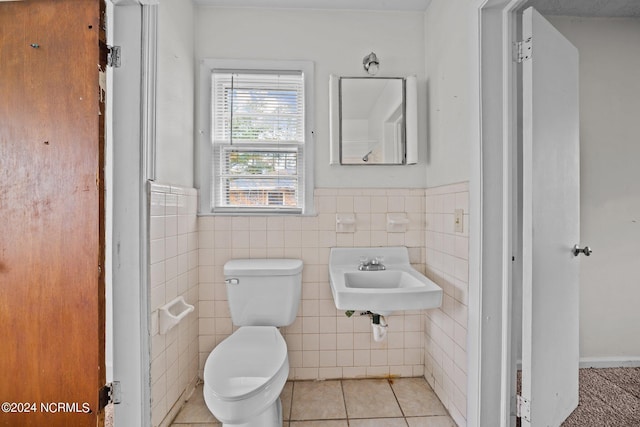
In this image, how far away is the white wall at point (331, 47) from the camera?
1976 millimetres

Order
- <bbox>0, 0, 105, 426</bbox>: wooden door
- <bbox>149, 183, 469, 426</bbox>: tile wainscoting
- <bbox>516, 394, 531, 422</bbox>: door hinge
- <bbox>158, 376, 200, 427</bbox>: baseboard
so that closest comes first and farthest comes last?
<bbox>0, 0, 105, 426</bbox>: wooden door
<bbox>516, 394, 531, 422</bbox>: door hinge
<bbox>158, 376, 200, 427</bbox>: baseboard
<bbox>149, 183, 469, 426</bbox>: tile wainscoting

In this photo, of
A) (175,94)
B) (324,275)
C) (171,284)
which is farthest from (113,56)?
(324,275)

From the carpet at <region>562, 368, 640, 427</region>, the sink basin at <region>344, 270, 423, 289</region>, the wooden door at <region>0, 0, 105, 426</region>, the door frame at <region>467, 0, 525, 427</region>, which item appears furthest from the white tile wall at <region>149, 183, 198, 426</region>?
the carpet at <region>562, 368, 640, 427</region>

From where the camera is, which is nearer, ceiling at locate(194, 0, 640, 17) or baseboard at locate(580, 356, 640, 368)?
ceiling at locate(194, 0, 640, 17)

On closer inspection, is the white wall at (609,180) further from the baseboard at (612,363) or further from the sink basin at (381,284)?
the sink basin at (381,284)

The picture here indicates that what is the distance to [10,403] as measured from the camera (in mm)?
1130

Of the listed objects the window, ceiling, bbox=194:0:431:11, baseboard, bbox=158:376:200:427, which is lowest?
baseboard, bbox=158:376:200:427

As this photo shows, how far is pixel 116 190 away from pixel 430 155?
171cm

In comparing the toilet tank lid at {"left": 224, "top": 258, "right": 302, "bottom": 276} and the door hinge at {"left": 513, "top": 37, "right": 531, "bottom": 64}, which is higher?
the door hinge at {"left": 513, "top": 37, "right": 531, "bottom": 64}

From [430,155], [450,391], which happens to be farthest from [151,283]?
[430,155]

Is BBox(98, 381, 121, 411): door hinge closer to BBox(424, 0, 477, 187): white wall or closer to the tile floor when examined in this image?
the tile floor

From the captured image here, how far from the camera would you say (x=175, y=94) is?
166 centimetres

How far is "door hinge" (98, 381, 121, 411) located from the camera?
1.15 metres

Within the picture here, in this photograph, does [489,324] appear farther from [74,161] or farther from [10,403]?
[10,403]
